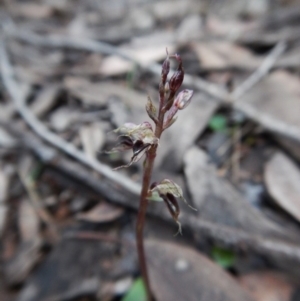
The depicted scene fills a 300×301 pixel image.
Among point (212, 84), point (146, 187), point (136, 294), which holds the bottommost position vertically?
point (136, 294)

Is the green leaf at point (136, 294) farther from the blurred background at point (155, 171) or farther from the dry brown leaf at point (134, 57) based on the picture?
the dry brown leaf at point (134, 57)

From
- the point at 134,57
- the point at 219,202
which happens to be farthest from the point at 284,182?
the point at 134,57

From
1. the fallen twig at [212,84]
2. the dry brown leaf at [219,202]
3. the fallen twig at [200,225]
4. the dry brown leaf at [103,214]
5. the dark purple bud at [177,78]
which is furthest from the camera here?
the fallen twig at [212,84]

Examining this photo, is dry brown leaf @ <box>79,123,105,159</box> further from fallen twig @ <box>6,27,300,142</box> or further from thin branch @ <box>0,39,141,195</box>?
fallen twig @ <box>6,27,300,142</box>

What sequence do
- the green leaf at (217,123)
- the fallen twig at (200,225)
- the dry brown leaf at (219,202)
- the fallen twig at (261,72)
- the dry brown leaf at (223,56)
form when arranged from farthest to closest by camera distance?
the dry brown leaf at (223,56)
the fallen twig at (261,72)
the green leaf at (217,123)
the dry brown leaf at (219,202)
the fallen twig at (200,225)

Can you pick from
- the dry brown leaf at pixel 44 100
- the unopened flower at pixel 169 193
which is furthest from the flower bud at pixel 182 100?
the dry brown leaf at pixel 44 100

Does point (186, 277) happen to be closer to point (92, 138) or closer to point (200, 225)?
point (200, 225)

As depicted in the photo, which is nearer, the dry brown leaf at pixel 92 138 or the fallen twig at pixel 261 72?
the dry brown leaf at pixel 92 138

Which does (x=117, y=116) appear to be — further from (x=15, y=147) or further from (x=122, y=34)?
(x=122, y=34)

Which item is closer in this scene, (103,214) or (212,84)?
(103,214)
